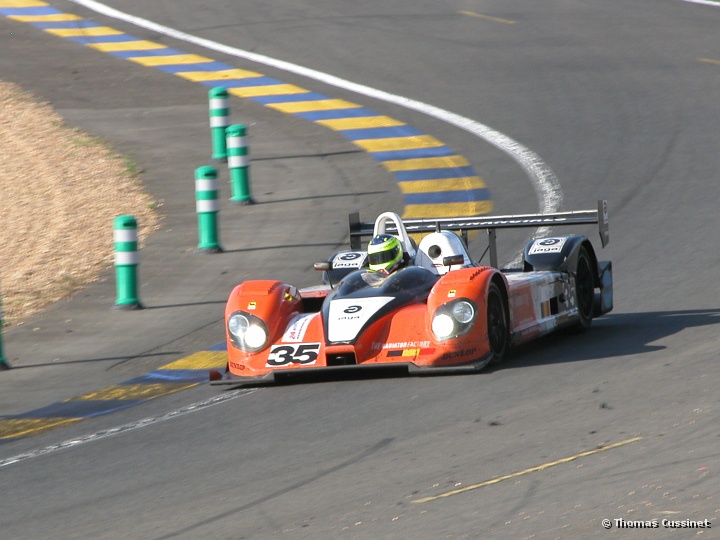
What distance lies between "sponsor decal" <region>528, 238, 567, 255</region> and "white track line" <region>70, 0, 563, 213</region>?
415cm

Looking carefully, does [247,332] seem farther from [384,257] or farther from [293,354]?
[384,257]

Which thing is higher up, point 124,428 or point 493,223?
point 493,223

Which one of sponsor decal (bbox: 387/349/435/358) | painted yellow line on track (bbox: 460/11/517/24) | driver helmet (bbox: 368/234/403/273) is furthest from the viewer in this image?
painted yellow line on track (bbox: 460/11/517/24)

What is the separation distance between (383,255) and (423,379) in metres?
1.06

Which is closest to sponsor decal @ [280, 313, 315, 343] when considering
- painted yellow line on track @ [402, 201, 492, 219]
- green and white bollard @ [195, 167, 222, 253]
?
green and white bollard @ [195, 167, 222, 253]

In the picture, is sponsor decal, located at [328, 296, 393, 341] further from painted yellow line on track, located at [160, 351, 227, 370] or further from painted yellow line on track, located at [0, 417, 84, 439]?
painted yellow line on track, located at [0, 417, 84, 439]

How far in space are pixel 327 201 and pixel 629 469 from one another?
10.5m

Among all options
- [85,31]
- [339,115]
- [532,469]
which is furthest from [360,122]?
[532,469]

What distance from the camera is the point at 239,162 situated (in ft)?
55.3

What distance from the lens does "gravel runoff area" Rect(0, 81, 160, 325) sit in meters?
14.5

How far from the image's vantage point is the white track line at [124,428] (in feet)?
27.8

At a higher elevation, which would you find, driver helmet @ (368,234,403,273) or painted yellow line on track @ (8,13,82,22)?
painted yellow line on track @ (8,13,82,22)

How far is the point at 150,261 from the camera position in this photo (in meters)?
15.0

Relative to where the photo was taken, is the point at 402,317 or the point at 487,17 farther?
the point at 487,17
